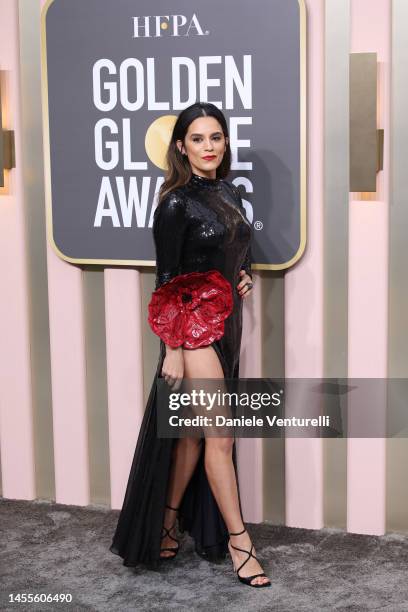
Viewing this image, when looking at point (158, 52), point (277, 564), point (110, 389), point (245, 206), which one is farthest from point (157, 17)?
point (277, 564)

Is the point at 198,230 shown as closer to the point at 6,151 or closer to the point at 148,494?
the point at 148,494

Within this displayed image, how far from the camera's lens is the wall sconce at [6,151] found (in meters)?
3.70

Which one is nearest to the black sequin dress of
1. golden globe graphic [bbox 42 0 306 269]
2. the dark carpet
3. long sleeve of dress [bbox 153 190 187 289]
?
long sleeve of dress [bbox 153 190 187 289]

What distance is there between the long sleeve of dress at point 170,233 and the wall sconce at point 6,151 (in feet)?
2.97

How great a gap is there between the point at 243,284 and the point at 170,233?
13.8 inches

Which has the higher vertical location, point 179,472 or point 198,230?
point 198,230

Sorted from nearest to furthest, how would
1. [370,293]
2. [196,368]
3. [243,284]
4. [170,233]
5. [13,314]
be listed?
1. [170,233]
2. [196,368]
3. [243,284]
4. [370,293]
5. [13,314]

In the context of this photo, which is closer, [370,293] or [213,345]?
[213,345]

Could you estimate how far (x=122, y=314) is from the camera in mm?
3713

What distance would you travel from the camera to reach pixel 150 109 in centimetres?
349

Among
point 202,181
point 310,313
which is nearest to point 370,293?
point 310,313

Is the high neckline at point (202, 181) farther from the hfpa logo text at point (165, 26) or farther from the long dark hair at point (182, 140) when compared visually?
the hfpa logo text at point (165, 26)

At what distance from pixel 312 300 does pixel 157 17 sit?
1.11 metres

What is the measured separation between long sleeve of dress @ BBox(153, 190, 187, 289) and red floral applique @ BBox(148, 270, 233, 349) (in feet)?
0.15
